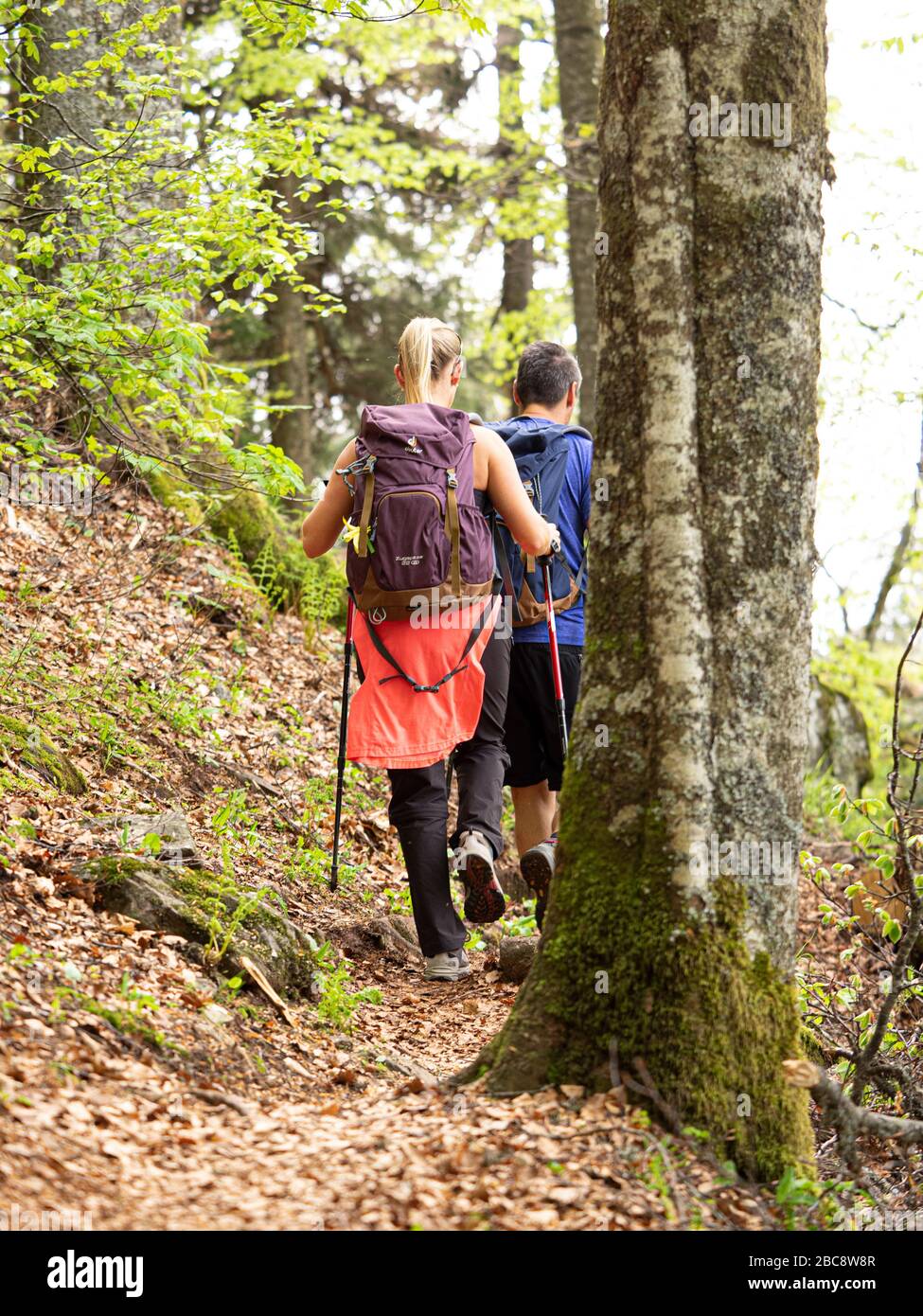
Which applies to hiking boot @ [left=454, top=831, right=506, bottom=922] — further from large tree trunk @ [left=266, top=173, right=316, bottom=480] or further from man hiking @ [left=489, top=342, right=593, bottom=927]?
large tree trunk @ [left=266, top=173, right=316, bottom=480]

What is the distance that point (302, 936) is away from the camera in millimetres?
5012

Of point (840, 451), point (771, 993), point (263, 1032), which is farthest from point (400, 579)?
point (840, 451)

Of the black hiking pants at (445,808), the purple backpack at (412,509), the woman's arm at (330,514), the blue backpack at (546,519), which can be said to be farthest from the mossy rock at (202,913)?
the blue backpack at (546,519)

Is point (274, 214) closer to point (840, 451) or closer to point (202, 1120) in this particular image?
point (202, 1120)

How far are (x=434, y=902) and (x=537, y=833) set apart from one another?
0.89 m

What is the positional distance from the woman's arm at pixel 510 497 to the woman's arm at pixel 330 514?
0.60m

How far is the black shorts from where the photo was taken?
5574mm

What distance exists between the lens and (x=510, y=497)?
5.11 metres

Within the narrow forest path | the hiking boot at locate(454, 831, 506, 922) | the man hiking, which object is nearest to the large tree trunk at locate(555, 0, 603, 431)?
the man hiking

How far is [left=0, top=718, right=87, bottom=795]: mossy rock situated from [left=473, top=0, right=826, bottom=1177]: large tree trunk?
8.85 ft

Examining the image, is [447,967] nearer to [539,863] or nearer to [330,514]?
[539,863]

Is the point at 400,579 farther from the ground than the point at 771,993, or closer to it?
farther from the ground

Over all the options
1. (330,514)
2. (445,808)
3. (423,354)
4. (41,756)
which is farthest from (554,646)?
(41,756)

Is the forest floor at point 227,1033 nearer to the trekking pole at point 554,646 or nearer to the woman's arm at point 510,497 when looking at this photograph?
the trekking pole at point 554,646
